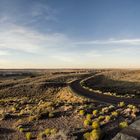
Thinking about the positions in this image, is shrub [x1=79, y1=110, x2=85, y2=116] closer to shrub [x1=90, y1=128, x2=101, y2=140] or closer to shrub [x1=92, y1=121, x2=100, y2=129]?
shrub [x1=92, y1=121, x2=100, y2=129]

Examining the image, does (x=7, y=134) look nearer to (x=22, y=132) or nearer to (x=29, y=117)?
(x=22, y=132)

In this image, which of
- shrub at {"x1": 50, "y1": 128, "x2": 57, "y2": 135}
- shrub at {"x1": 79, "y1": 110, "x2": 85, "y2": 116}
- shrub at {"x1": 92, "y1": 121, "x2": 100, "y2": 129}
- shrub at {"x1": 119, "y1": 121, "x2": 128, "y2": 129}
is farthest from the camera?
shrub at {"x1": 79, "y1": 110, "x2": 85, "y2": 116}

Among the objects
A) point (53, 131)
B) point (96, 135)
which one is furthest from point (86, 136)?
point (53, 131)

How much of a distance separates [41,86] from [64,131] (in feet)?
165

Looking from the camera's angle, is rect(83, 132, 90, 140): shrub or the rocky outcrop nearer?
the rocky outcrop

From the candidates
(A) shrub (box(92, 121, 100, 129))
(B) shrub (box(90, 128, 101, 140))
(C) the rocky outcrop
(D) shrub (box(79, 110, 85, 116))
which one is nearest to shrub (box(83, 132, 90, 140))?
(B) shrub (box(90, 128, 101, 140))

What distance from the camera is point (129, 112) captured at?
21859 mm

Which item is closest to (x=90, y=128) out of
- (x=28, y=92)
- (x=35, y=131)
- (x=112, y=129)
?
(x=112, y=129)

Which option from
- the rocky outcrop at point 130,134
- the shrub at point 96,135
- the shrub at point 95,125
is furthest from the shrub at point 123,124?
the shrub at point 96,135

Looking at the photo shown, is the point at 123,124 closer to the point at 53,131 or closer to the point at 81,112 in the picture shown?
the point at 53,131

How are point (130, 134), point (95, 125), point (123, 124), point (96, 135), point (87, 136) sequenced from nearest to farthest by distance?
point (130, 134) → point (96, 135) → point (87, 136) → point (123, 124) → point (95, 125)

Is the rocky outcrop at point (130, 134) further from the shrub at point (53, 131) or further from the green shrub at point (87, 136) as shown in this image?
the shrub at point (53, 131)

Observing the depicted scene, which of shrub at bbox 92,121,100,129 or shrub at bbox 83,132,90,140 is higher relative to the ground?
shrub at bbox 92,121,100,129

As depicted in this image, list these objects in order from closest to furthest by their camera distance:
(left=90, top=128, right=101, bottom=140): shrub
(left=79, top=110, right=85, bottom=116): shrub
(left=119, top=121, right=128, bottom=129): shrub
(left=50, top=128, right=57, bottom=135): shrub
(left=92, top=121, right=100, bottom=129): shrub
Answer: (left=90, top=128, right=101, bottom=140): shrub → (left=119, top=121, right=128, bottom=129): shrub → (left=92, top=121, right=100, bottom=129): shrub → (left=50, top=128, right=57, bottom=135): shrub → (left=79, top=110, right=85, bottom=116): shrub
